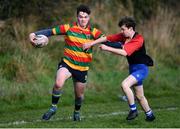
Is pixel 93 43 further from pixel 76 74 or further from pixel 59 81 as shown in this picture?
pixel 59 81

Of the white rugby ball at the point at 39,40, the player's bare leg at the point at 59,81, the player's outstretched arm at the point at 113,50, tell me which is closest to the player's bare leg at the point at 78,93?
the player's bare leg at the point at 59,81

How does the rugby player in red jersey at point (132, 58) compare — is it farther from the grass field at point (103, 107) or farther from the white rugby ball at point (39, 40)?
the white rugby ball at point (39, 40)

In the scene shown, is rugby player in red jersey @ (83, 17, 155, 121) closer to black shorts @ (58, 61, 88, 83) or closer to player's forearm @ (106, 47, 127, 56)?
player's forearm @ (106, 47, 127, 56)

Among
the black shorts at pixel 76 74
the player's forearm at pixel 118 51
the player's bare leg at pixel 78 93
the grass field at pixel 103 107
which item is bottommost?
the grass field at pixel 103 107

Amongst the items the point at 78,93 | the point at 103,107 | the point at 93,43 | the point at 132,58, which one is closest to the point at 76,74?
the point at 78,93

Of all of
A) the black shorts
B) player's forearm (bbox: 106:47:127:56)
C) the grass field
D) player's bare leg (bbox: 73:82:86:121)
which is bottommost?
the grass field

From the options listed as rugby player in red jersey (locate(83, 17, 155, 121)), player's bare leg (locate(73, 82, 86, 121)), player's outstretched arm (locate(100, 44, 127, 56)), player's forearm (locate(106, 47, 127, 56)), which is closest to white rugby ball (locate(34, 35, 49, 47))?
rugby player in red jersey (locate(83, 17, 155, 121))

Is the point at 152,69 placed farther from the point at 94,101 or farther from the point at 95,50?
the point at 94,101

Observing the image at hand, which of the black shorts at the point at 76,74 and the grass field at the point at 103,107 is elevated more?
the black shorts at the point at 76,74

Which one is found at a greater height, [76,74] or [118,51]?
[118,51]

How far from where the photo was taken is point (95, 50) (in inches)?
802

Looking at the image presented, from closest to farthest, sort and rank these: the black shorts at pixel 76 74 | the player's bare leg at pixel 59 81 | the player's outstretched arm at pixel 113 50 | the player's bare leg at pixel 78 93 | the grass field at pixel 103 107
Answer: the player's outstretched arm at pixel 113 50 → the grass field at pixel 103 107 → the player's bare leg at pixel 59 81 → the black shorts at pixel 76 74 → the player's bare leg at pixel 78 93

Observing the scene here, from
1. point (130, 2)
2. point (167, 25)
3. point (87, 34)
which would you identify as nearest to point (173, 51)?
point (167, 25)

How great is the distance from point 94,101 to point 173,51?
6.66 m
